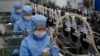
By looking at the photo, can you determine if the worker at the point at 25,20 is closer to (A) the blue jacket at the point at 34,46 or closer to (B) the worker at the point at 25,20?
(B) the worker at the point at 25,20

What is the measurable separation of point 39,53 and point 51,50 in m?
0.13

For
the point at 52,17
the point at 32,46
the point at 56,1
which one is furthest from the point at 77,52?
the point at 56,1

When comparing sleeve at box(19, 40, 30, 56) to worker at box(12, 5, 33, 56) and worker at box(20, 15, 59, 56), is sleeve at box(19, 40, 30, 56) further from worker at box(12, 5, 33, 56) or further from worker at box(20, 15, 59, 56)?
worker at box(12, 5, 33, 56)

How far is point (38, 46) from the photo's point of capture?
7.79 ft

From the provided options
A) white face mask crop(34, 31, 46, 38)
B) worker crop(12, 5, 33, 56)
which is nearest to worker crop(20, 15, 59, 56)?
white face mask crop(34, 31, 46, 38)

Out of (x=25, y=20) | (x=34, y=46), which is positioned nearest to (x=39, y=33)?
(x=34, y=46)

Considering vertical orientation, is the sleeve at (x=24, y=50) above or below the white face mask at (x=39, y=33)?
below

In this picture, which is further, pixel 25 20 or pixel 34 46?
pixel 25 20

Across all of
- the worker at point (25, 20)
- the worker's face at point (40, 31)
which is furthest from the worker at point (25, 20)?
the worker's face at point (40, 31)

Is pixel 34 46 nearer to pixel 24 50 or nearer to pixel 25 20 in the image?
pixel 24 50

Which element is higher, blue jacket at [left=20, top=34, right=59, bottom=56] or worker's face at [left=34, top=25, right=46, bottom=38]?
worker's face at [left=34, top=25, right=46, bottom=38]

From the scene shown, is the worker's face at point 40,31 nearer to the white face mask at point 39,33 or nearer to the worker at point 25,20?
the white face mask at point 39,33

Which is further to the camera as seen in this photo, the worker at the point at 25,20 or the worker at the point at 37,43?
the worker at the point at 25,20

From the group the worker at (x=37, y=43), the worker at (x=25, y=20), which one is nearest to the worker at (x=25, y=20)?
the worker at (x=25, y=20)
